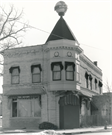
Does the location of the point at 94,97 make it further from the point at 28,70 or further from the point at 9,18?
the point at 9,18

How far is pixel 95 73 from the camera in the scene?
4366cm

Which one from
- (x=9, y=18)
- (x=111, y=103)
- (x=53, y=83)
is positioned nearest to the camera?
(x=9, y=18)

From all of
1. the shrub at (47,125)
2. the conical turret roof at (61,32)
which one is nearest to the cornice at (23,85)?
the shrub at (47,125)

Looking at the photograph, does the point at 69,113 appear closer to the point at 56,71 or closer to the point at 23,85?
the point at 56,71

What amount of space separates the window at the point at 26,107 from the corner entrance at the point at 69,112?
2840mm

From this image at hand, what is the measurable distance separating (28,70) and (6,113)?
557 centimetres

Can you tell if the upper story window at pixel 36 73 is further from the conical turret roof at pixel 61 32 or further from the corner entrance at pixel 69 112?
the corner entrance at pixel 69 112

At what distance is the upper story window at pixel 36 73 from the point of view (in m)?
32.5

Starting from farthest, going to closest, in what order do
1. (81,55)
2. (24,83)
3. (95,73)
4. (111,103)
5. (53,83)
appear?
1. (95,73)
2. (111,103)
3. (81,55)
4. (24,83)
5. (53,83)

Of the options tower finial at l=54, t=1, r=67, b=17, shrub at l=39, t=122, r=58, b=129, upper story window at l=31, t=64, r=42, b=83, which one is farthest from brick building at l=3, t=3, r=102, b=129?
shrub at l=39, t=122, r=58, b=129

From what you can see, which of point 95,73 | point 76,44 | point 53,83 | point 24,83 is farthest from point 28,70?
point 95,73

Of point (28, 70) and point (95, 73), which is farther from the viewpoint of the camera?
point (95, 73)

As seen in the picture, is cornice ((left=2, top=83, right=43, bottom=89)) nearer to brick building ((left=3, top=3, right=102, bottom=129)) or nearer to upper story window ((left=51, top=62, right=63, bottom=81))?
brick building ((left=3, top=3, right=102, bottom=129))

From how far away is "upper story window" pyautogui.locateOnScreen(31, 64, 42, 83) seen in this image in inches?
1280
